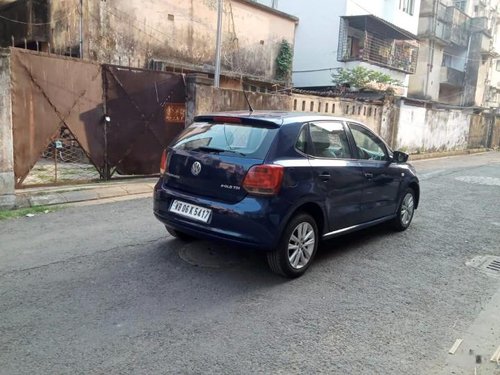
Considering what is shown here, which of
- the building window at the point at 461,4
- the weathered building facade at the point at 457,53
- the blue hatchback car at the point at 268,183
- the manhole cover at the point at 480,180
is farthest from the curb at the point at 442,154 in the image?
the building window at the point at 461,4

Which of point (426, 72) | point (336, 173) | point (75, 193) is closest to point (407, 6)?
point (426, 72)

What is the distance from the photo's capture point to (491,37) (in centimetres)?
4009

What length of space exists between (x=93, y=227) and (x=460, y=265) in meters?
4.61

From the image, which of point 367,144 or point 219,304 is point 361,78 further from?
point 219,304

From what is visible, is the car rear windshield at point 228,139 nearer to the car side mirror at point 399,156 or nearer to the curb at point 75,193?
the car side mirror at point 399,156

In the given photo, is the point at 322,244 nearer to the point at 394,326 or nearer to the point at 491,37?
the point at 394,326

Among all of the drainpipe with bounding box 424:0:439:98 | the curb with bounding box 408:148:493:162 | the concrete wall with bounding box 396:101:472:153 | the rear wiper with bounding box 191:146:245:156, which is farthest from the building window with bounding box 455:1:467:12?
the rear wiper with bounding box 191:146:245:156

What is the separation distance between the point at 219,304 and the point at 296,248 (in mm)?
1049

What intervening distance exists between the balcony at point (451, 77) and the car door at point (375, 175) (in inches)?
1317

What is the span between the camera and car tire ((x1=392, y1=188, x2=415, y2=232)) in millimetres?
6370

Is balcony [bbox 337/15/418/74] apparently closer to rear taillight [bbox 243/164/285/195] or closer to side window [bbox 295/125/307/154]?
side window [bbox 295/125/307/154]

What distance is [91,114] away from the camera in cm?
841

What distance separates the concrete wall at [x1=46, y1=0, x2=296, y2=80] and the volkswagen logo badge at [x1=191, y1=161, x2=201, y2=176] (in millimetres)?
9687

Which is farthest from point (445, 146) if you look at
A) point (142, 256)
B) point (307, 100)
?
point (142, 256)
